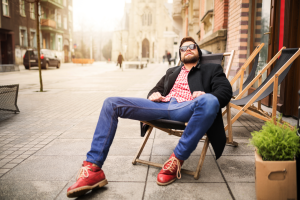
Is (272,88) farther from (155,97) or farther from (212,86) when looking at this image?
(155,97)

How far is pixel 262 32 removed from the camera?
6.55 meters

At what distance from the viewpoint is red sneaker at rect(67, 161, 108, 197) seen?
7.20ft

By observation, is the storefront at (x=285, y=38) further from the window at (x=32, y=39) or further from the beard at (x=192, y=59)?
the window at (x=32, y=39)

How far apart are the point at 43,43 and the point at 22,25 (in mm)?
7235

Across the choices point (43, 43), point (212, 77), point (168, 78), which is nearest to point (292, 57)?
point (212, 77)

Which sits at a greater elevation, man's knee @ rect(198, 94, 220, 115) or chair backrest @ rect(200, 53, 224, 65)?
chair backrest @ rect(200, 53, 224, 65)

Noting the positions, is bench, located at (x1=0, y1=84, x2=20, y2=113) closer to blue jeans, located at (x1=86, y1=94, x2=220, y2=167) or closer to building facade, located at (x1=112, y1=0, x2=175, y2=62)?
blue jeans, located at (x1=86, y1=94, x2=220, y2=167)

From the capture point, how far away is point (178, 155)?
249cm

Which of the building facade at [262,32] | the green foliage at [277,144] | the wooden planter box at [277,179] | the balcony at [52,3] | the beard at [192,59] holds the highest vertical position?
the balcony at [52,3]

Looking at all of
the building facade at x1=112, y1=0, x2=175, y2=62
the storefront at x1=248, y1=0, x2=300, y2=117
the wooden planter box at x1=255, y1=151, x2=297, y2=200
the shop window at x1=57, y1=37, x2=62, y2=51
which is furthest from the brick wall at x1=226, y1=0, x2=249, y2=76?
the building facade at x1=112, y1=0, x2=175, y2=62

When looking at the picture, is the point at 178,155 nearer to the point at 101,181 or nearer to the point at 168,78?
the point at 101,181

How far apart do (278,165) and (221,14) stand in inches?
312

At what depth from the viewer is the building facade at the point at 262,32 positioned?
4.75 meters

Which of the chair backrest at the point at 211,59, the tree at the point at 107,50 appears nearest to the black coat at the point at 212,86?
the chair backrest at the point at 211,59
